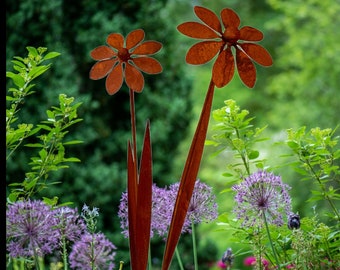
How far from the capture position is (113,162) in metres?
4.83

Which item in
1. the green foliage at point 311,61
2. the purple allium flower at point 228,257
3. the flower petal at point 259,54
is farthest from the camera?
the green foliage at point 311,61

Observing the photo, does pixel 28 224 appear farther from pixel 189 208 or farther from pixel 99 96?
pixel 99 96

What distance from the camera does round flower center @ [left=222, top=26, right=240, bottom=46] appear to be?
1.18 metres

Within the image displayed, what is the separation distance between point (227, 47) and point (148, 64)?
0.19m

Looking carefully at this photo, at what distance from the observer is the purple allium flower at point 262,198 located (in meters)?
1.23

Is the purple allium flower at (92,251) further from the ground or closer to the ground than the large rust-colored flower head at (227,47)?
closer to the ground

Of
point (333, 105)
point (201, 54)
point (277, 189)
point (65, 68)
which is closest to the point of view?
point (201, 54)

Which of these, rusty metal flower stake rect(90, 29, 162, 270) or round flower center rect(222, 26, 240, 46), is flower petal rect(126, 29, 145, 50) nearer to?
rusty metal flower stake rect(90, 29, 162, 270)

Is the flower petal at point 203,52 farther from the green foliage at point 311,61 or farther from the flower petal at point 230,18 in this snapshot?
the green foliage at point 311,61

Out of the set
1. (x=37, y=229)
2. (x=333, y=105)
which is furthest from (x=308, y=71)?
(x=37, y=229)

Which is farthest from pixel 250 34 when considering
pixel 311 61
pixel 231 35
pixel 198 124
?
pixel 311 61

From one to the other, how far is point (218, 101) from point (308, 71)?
5.63 ft

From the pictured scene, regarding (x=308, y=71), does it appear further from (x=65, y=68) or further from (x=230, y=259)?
(x=230, y=259)

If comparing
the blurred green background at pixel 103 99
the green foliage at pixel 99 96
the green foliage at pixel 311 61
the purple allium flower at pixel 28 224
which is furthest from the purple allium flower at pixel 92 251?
the green foliage at pixel 311 61
